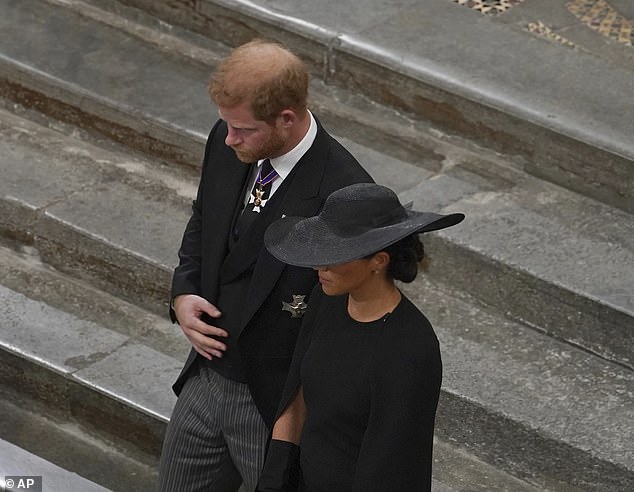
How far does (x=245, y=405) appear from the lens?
3.66 metres

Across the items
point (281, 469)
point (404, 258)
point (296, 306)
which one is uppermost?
point (404, 258)

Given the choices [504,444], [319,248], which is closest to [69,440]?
[504,444]

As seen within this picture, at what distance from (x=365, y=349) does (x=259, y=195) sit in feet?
2.09

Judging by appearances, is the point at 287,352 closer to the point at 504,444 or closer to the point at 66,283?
the point at 504,444

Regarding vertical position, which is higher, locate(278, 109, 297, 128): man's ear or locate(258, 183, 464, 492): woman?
locate(278, 109, 297, 128): man's ear

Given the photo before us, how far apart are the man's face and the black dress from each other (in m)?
0.41

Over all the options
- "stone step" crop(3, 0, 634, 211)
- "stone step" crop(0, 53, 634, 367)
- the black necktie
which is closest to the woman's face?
the black necktie

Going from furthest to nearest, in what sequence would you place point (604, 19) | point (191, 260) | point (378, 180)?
point (604, 19) < point (378, 180) < point (191, 260)

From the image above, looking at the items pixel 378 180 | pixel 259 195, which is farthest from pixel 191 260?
Result: pixel 378 180

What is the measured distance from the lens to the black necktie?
3.54 metres

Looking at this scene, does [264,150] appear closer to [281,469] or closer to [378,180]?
[281,469]

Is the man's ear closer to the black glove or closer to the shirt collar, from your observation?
the shirt collar

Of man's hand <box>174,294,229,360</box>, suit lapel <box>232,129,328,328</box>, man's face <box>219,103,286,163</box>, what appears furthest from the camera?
man's hand <box>174,294,229,360</box>

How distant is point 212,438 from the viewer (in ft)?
12.2
